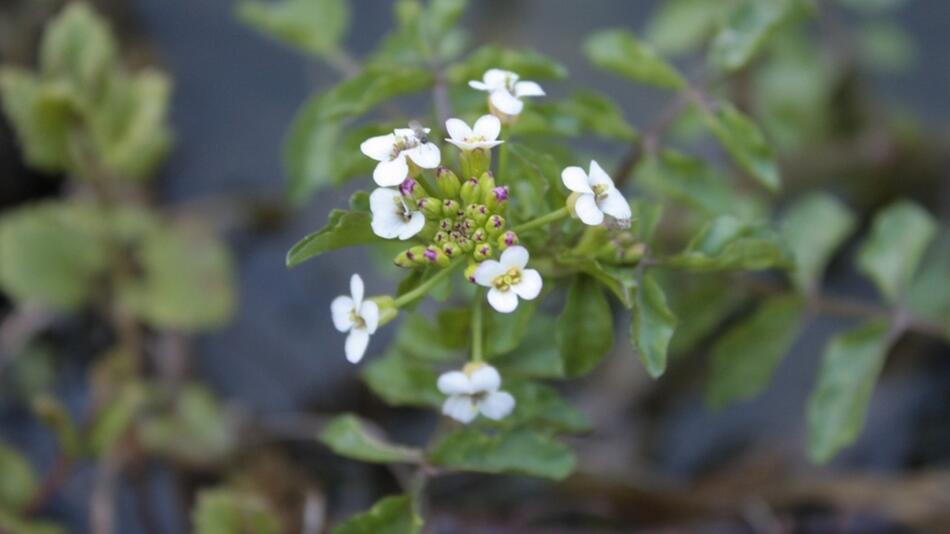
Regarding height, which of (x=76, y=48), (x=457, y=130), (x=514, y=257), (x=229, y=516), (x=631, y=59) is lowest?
(x=229, y=516)

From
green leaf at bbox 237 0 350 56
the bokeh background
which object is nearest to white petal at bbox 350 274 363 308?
green leaf at bbox 237 0 350 56

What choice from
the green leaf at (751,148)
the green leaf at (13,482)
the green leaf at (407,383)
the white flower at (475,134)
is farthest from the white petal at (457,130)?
the green leaf at (13,482)

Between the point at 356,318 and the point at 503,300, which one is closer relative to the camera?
the point at 503,300

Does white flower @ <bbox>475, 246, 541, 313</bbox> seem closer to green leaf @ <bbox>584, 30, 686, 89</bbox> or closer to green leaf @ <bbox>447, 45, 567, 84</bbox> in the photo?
green leaf @ <bbox>447, 45, 567, 84</bbox>

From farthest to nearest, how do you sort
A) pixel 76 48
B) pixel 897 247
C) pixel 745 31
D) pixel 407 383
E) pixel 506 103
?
pixel 76 48, pixel 897 247, pixel 745 31, pixel 407 383, pixel 506 103

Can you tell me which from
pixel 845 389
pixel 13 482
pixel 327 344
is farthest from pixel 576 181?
pixel 327 344

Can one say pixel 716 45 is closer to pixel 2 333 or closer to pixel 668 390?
pixel 668 390

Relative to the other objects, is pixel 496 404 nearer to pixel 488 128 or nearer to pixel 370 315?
pixel 370 315
